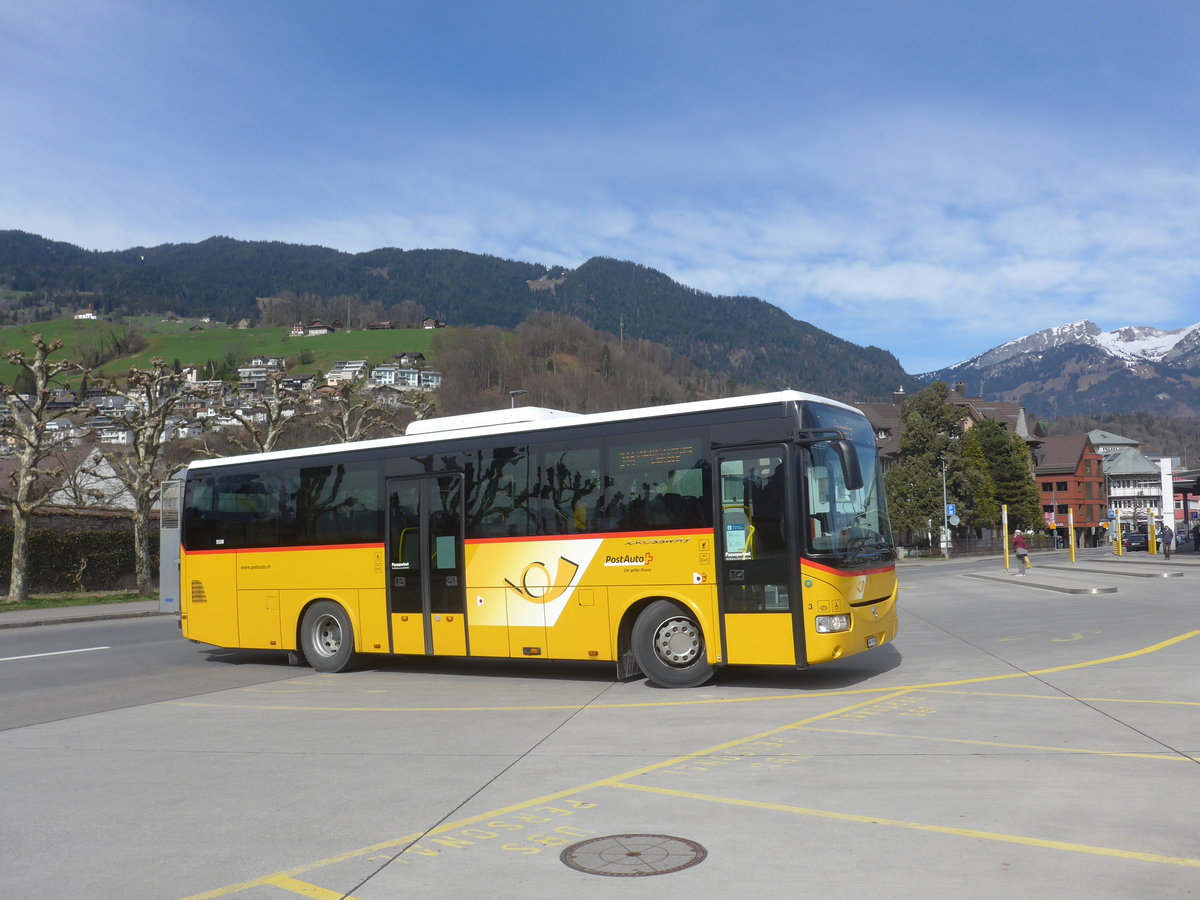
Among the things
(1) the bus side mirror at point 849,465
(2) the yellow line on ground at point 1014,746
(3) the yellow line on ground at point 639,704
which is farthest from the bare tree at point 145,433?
(2) the yellow line on ground at point 1014,746

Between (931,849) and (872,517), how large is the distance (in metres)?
6.83

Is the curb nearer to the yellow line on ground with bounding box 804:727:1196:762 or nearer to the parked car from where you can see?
the yellow line on ground with bounding box 804:727:1196:762

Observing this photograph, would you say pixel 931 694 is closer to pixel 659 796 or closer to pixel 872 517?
pixel 872 517

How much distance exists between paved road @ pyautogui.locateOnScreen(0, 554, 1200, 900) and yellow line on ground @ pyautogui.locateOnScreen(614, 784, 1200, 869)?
0.07 ft

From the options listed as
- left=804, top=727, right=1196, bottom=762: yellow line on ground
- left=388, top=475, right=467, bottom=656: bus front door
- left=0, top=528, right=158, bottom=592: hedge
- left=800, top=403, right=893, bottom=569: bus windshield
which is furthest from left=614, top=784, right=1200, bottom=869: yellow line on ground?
left=0, top=528, right=158, bottom=592: hedge

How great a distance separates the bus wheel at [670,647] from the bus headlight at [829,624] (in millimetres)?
1467

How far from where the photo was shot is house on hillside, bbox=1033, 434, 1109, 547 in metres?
117

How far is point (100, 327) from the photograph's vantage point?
164750 mm

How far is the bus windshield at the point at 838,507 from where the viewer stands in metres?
11.2

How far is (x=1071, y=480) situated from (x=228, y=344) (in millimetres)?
117735

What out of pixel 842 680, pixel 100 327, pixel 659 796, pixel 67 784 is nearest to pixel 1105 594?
pixel 842 680

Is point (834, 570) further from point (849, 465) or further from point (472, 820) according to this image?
point (472, 820)

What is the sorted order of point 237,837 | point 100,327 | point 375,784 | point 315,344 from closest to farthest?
point 237,837 < point 375,784 < point 315,344 < point 100,327

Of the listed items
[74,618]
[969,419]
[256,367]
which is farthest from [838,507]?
[256,367]
